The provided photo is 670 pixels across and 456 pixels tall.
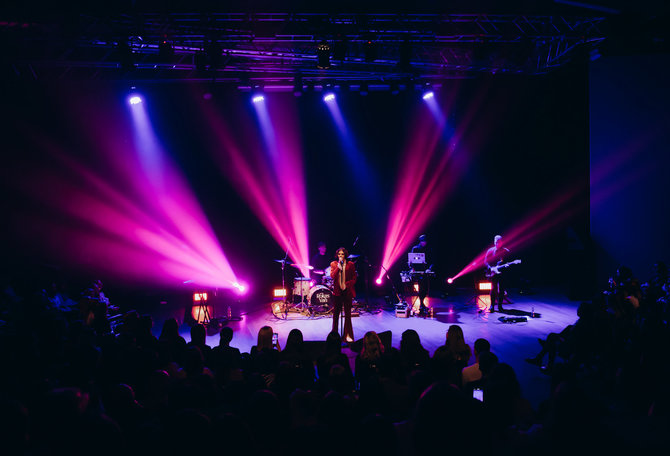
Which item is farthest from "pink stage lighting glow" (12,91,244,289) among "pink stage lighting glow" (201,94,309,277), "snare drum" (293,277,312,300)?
"snare drum" (293,277,312,300)

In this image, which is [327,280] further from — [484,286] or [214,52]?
[214,52]

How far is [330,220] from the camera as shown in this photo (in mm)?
13711

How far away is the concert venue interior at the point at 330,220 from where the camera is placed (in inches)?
129

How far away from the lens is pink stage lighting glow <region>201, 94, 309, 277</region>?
12.8 metres

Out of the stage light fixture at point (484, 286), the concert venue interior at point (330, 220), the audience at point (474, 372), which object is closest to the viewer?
the concert venue interior at point (330, 220)

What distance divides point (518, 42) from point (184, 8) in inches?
261

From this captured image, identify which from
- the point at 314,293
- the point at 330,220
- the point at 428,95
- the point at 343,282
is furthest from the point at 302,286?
the point at 428,95

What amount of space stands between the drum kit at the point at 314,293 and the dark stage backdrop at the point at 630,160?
7.32m

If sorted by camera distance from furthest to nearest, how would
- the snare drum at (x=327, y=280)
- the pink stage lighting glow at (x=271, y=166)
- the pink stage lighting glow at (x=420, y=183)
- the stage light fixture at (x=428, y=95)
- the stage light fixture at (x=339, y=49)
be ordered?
the pink stage lighting glow at (x=420, y=183)
the pink stage lighting glow at (x=271, y=166)
the stage light fixture at (x=428, y=95)
the snare drum at (x=327, y=280)
the stage light fixture at (x=339, y=49)

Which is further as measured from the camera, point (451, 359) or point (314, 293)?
point (314, 293)

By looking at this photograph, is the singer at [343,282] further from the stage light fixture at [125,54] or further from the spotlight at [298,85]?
the stage light fixture at [125,54]

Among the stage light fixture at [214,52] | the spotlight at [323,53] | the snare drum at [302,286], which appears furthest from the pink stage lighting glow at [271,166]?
the spotlight at [323,53]

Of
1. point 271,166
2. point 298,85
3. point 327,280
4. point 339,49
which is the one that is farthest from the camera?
point 271,166

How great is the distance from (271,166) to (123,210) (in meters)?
4.53
